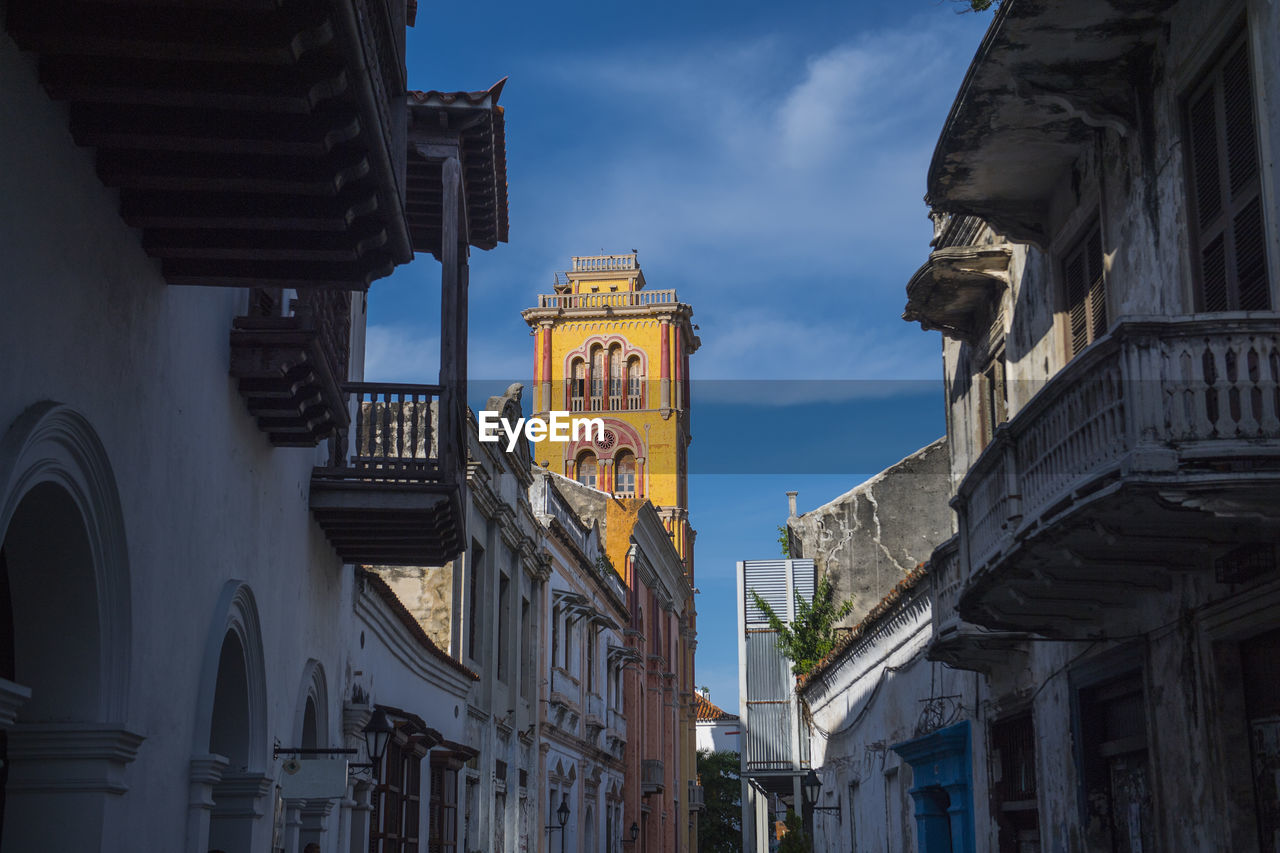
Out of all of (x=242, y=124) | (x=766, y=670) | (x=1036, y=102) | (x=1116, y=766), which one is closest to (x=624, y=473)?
(x=766, y=670)

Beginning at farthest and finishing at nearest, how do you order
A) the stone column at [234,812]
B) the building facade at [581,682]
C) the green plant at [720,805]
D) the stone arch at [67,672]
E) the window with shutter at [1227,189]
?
the green plant at [720,805], the building facade at [581,682], the stone column at [234,812], the window with shutter at [1227,189], the stone arch at [67,672]

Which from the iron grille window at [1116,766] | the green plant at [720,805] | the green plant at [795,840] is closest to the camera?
the iron grille window at [1116,766]

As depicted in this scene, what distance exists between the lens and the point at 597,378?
70188 millimetres

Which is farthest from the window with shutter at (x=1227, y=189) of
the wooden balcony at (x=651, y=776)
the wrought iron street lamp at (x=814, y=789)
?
the wooden balcony at (x=651, y=776)

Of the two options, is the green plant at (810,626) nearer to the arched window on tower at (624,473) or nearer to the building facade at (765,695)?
the building facade at (765,695)

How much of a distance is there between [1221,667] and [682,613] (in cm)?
4891

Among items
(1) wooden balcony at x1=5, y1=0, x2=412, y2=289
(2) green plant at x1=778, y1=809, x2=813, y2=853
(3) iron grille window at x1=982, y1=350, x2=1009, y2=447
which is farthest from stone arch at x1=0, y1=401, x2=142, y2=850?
(2) green plant at x1=778, y1=809, x2=813, y2=853

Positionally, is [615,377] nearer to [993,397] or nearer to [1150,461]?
[993,397]

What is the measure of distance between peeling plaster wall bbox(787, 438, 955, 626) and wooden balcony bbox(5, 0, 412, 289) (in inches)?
788

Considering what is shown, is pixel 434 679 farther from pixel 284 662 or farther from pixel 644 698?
pixel 644 698

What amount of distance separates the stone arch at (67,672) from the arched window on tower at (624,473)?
6294 cm

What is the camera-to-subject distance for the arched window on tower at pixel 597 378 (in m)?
69.9

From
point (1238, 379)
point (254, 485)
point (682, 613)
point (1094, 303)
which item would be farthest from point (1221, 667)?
point (682, 613)

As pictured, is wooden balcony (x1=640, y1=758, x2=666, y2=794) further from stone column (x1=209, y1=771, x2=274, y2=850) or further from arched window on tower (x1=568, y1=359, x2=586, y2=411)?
stone column (x1=209, y1=771, x2=274, y2=850)
